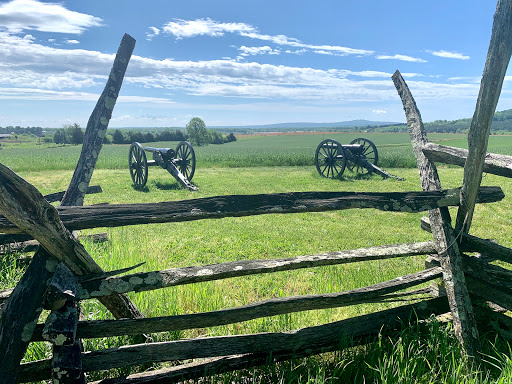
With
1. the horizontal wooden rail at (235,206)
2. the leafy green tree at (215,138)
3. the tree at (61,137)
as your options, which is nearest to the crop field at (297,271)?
the horizontal wooden rail at (235,206)

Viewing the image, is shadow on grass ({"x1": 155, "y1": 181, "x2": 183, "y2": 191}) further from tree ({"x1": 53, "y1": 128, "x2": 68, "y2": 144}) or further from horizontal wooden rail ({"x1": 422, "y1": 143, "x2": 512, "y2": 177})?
tree ({"x1": 53, "y1": 128, "x2": 68, "y2": 144})

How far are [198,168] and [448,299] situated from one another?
16122mm

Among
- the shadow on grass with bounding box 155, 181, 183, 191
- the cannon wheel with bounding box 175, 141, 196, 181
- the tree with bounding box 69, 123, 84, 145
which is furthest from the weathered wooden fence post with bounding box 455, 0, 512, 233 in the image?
the tree with bounding box 69, 123, 84, 145

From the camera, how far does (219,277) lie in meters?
2.35

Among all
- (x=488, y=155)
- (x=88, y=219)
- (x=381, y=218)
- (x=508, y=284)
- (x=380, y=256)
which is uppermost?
(x=488, y=155)

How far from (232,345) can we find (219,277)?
1.38ft

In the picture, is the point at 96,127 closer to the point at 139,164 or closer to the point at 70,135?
the point at 139,164

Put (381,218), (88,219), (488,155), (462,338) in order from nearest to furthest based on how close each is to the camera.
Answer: (88,219)
(462,338)
(488,155)
(381,218)

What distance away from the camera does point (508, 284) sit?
264cm

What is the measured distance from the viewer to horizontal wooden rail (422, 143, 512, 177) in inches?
105

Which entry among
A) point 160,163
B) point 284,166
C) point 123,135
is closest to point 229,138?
point 123,135

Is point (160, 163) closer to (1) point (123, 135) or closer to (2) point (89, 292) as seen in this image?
(2) point (89, 292)

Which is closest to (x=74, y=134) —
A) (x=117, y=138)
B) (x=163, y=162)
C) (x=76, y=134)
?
(x=76, y=134)

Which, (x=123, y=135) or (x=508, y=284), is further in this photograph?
(x=123, y=135)
